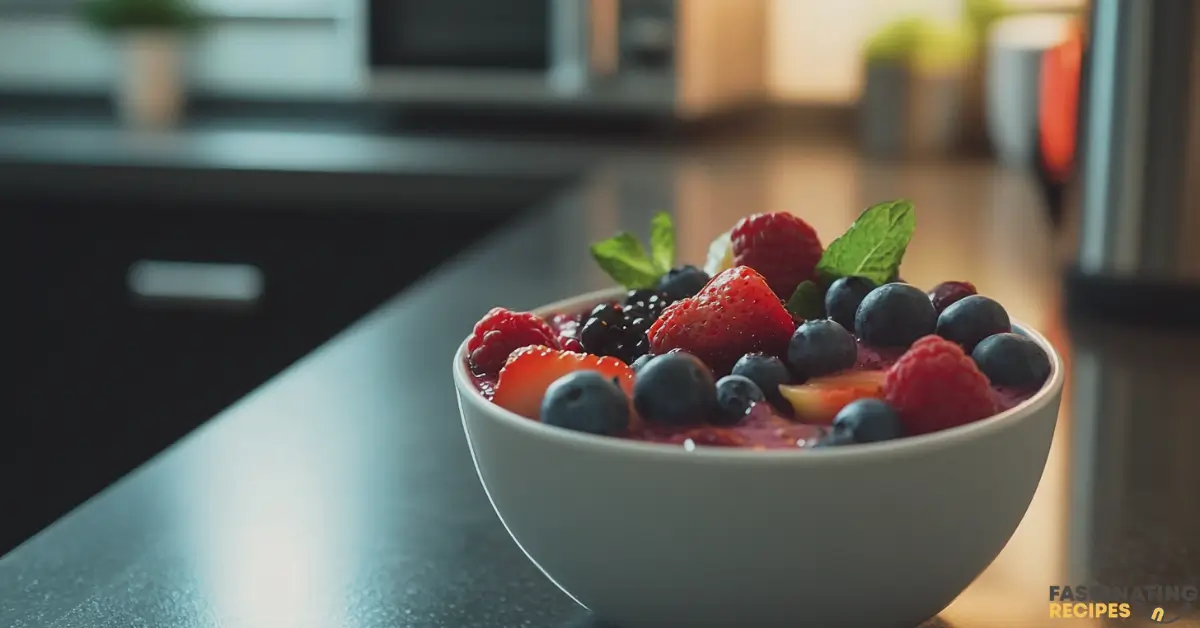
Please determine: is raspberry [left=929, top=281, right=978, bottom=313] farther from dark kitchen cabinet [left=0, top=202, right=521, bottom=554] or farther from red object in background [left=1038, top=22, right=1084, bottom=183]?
dark kitchen cabinet [left=0, top=202, right=521, bottom=554]

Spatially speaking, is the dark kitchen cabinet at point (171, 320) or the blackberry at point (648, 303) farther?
the dark kitchen cabinet at point (171, 320)

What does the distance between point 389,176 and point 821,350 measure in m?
1.26

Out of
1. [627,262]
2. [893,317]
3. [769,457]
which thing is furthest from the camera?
[627,262]

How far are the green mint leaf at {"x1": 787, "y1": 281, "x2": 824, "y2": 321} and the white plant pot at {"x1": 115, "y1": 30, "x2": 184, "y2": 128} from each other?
66.7 inches

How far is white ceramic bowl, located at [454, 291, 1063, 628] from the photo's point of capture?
45cm

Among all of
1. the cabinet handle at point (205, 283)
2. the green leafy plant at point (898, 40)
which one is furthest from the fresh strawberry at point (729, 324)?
the green leafy plant at point (898, 40)

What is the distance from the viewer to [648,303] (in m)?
0.61

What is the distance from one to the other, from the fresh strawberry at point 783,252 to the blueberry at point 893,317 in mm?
76

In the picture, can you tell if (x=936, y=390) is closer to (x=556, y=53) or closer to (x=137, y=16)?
(x=556, y=53)

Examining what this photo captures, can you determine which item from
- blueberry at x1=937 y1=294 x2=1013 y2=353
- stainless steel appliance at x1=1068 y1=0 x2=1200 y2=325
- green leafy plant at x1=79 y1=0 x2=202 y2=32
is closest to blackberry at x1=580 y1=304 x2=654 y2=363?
blueberry at x1=937 y1=294 x2=1013 y2=353

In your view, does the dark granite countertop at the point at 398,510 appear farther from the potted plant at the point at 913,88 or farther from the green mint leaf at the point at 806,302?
the potted plant at the point at 913,88

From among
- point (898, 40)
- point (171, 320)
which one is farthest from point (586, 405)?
point (898, 40)

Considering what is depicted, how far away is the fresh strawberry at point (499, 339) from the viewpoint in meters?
0.55

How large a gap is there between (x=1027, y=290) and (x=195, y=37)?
1.56 meters
